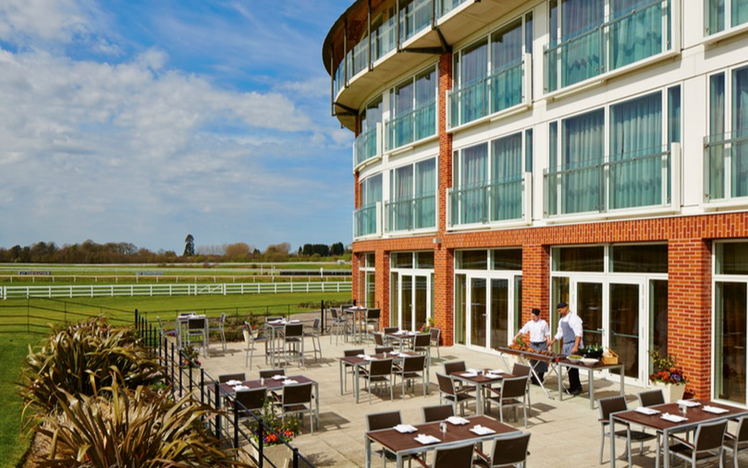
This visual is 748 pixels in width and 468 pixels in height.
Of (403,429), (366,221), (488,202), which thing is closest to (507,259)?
(488,202)

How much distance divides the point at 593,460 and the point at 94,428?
6157 millimetres

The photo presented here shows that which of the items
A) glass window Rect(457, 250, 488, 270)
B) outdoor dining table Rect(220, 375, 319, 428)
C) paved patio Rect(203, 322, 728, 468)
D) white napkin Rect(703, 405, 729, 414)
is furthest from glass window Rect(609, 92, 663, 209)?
outdoor dining table Rect(220, 375, 319, 428)

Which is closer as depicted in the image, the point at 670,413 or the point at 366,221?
the point at 670,413

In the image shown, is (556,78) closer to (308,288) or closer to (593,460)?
(593,460)

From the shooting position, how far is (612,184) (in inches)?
503

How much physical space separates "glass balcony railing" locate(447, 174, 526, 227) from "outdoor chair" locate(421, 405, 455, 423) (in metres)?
8.80

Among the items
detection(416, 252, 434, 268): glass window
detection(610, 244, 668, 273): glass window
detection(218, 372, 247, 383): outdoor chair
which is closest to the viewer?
detection(218, 372, 247, 383): outdoor chair

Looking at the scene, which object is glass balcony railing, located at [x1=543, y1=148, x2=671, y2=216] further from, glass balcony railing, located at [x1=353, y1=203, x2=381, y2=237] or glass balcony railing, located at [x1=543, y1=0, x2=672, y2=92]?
glass balcony railing, located at [x1=353, y1=203, x2=381, y2=237]

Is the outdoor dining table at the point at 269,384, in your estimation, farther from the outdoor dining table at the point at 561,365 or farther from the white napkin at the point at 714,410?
the white napkin at the point at 714,410

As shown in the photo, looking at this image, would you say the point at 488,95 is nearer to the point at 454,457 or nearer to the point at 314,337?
the point at 314,337

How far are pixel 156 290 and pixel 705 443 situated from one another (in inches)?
1886

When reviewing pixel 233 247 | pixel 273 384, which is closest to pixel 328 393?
pixel 273 384

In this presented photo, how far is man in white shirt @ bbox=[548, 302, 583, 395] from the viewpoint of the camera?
1177 centimetres

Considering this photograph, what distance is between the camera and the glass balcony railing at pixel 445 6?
17000 millimetres
